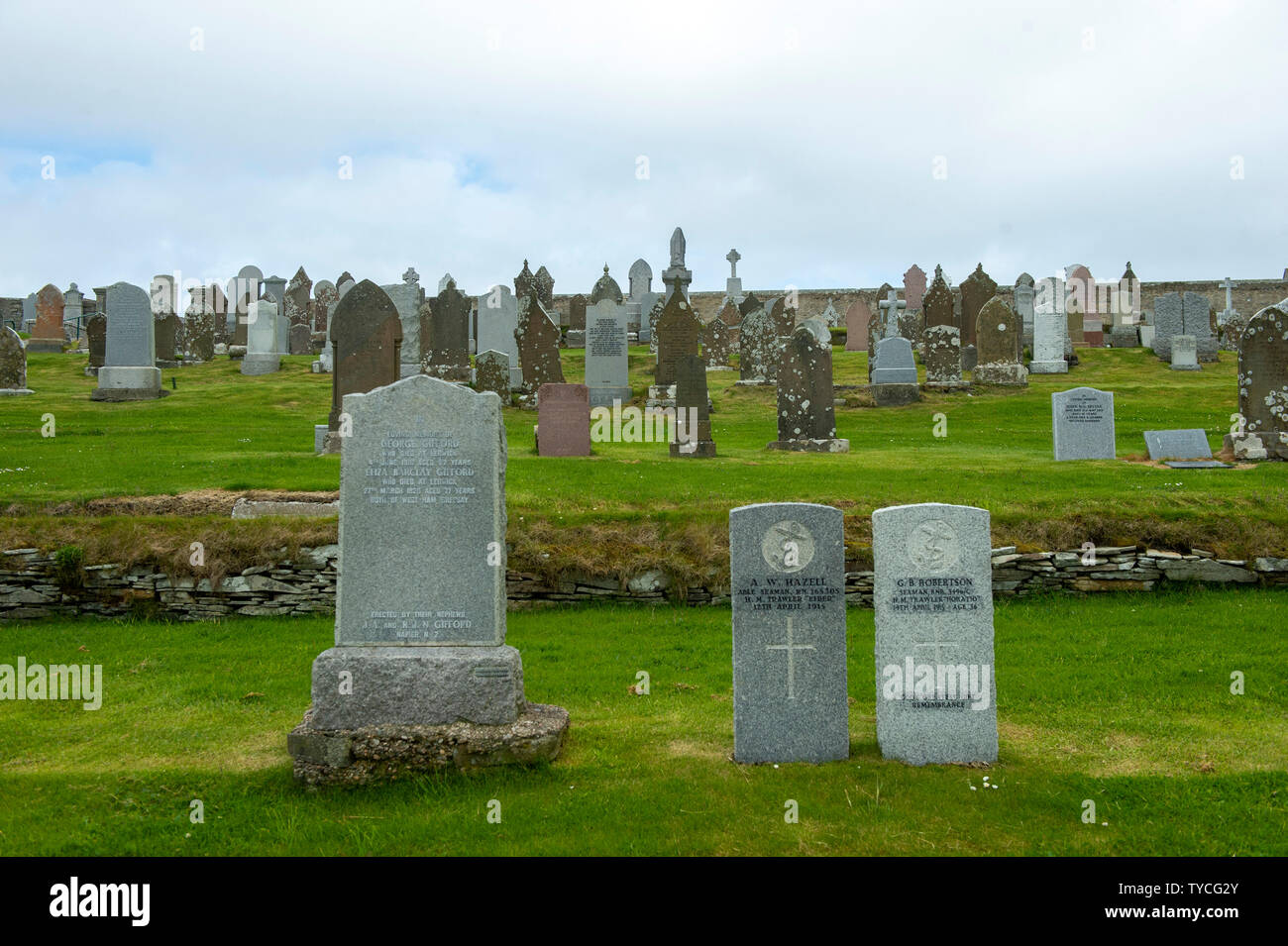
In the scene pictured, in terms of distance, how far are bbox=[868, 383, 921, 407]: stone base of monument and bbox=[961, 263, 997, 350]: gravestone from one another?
9053 mm

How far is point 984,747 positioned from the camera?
6.82 metres

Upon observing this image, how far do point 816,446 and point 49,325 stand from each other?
32.0 metres

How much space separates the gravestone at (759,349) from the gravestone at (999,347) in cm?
546

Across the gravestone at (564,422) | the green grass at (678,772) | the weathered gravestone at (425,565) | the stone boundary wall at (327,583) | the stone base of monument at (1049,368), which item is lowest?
the green grass at (678,772)

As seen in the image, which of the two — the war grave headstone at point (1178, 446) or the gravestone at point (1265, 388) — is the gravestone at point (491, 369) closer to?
the war grave headstone at point (1178, 446)

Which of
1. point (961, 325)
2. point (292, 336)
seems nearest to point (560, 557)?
point (961, 325)

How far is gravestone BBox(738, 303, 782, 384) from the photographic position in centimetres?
2930

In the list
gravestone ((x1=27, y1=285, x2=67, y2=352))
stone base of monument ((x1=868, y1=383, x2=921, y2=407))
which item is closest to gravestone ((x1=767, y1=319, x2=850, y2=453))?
stone base of monument ((x1=868, y1=383, x2=921, y2=407))

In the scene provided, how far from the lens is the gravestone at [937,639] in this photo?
22.4ft

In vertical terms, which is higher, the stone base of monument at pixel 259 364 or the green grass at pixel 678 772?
the stone base of monument at pixel 259 364

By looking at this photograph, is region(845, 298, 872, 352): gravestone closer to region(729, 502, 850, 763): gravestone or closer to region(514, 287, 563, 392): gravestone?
region(514, 287, 563, 392): gravestone

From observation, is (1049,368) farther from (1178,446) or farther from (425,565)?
(425,565)

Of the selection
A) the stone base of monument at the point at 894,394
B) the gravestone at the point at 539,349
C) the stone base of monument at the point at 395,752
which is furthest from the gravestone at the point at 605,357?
the stone base of monument at the point at 395,752

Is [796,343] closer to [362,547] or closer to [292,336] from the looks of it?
[362,547]
